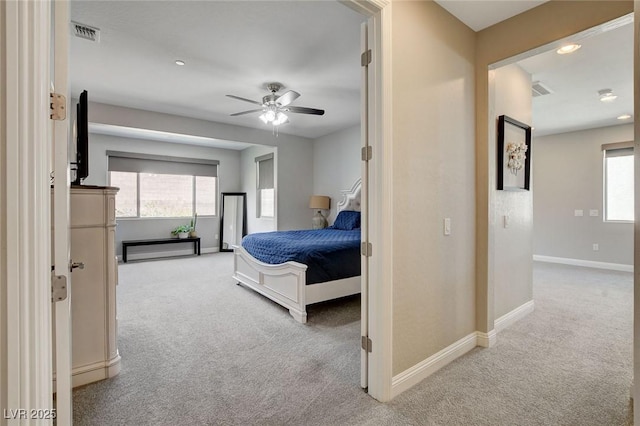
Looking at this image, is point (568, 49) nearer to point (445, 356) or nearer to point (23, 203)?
point (445, 356)

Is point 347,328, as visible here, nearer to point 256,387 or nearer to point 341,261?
point 341,261

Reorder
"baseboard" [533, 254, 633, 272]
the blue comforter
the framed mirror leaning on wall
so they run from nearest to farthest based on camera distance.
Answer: the blue comforter < "baseboard" [533, 254, 633, 272] < the framed mirror leaning on wall

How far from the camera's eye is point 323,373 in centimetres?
211

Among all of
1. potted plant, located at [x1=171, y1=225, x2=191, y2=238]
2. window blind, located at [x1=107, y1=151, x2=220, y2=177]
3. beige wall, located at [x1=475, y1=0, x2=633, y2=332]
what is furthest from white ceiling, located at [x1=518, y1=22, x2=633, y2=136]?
potted plant, located at [x1=171, y1=225, x2=191, y2=238]

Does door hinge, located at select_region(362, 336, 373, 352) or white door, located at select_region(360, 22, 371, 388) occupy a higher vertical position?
white door, located at select_region(360, 22, 371, 388)

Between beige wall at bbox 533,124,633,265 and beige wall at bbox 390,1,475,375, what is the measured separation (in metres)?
4.85

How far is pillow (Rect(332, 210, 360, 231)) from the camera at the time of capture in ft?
17.0

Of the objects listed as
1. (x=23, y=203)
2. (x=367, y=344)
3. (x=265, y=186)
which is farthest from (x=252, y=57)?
(x=265, y=186)

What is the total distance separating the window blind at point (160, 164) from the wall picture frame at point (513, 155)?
6.50 m

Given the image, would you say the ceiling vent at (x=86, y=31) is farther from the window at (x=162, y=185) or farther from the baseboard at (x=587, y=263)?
the baseboard at (x=587, y=263)

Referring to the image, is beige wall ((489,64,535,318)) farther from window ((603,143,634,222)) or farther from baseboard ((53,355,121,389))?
window ((603,143,634,222))

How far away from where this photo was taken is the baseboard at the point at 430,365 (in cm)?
190

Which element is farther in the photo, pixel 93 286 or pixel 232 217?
pixel 232 217

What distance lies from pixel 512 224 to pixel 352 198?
302 cm
